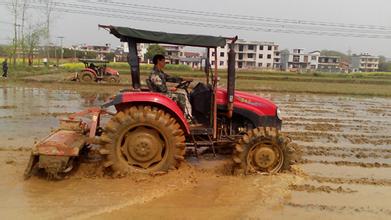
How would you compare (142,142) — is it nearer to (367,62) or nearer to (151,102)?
(151,102)

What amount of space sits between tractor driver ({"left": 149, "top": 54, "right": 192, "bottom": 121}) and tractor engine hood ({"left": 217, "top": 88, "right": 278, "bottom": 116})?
1.90ft

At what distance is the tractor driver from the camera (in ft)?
21.4

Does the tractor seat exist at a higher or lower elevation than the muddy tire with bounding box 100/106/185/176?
higher

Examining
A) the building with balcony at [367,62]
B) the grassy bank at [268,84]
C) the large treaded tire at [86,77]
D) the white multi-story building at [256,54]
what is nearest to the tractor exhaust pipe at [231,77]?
the grassy bank at [268,84]

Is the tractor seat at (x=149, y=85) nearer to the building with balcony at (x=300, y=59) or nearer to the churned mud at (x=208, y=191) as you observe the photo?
the churned mud at (x=208, y=191)

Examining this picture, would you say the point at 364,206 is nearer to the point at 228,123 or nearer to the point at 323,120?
the point at 228,123

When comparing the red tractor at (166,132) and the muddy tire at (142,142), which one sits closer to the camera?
the red tractor at (166,132)

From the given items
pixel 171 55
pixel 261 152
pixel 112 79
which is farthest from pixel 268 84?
pixel 261 152

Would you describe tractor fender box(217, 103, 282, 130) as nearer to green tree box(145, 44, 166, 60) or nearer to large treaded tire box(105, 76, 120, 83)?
green tree box(145, 44, 166, 60)

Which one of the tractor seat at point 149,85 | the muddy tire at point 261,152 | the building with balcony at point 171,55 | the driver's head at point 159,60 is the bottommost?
the muddy tire at point 261,152

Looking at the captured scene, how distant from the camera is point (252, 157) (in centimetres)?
648

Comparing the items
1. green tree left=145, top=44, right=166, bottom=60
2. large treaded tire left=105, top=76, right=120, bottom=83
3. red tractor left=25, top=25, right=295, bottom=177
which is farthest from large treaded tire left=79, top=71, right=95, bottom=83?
red tractor left=25, top=25, right=295, bottom=177

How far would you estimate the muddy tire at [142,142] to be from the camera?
20.1 ft

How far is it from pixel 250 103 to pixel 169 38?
1.84 meters
